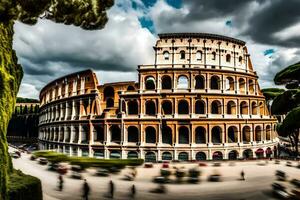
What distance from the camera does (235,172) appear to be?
8.19 metres

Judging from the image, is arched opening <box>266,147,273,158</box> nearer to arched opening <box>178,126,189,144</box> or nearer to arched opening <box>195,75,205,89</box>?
arched opening <box>178,126,189,144</box>

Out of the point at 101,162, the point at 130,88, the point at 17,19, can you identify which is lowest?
the point at 101,162

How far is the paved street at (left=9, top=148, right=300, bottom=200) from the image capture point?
23.7 ft

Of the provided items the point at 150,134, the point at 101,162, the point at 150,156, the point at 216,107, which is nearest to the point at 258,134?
the point at 216,107

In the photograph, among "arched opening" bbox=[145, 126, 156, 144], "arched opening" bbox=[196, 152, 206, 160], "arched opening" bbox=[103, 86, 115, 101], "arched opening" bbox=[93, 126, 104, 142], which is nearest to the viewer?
"arched opening" bbox=[196, 152, 206, 160]

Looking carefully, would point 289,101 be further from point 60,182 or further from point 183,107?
point 183,107

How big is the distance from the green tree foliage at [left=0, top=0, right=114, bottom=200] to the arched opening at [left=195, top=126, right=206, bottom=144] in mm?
21593

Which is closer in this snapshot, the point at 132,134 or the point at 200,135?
the point at 200,135

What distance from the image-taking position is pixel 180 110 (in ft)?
91.7

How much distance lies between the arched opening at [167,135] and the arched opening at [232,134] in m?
7.12

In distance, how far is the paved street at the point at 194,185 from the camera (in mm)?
7238

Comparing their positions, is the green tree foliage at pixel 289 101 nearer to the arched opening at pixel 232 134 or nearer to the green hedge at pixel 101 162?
the green hedge at pixel 101 162

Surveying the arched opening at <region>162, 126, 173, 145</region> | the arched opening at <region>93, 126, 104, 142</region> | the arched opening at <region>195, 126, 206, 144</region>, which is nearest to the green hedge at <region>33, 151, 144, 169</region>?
the arched opening at <region>162, 126, 173, 145</region>

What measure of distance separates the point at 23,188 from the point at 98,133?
72.8ft
